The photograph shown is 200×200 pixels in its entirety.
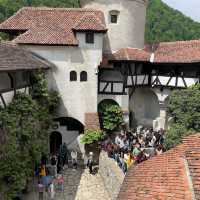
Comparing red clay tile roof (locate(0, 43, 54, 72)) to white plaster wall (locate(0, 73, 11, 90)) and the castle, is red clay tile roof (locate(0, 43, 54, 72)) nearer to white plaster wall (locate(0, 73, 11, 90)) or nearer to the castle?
white plaster wall (locate(0, 73, 11, 90))

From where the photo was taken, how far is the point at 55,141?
24.2 meters

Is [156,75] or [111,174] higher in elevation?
[156,75]

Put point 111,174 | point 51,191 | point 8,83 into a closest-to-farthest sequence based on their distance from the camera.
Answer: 1. point 8,83
2. point 51,191
3. point 111,174

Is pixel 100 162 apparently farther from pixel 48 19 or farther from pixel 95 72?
pixel 48 19

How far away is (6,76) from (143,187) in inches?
396

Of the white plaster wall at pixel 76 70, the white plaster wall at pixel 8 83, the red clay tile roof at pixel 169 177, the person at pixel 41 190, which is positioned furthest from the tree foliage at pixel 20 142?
the red clay tile roof at pixel 169 177

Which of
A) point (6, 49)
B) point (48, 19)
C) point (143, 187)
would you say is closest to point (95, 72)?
point (48, 19)

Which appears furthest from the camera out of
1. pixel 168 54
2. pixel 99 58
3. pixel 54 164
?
pixel 168 54

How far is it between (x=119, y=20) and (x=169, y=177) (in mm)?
18417

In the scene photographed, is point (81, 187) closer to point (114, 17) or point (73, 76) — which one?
point (73, 76)

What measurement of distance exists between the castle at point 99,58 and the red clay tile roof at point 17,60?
1.06 m

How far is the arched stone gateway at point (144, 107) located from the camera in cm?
2691

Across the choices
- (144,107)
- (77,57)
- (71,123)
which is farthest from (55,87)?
(144,107)

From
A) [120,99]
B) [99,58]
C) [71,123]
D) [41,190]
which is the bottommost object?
[41,190]
